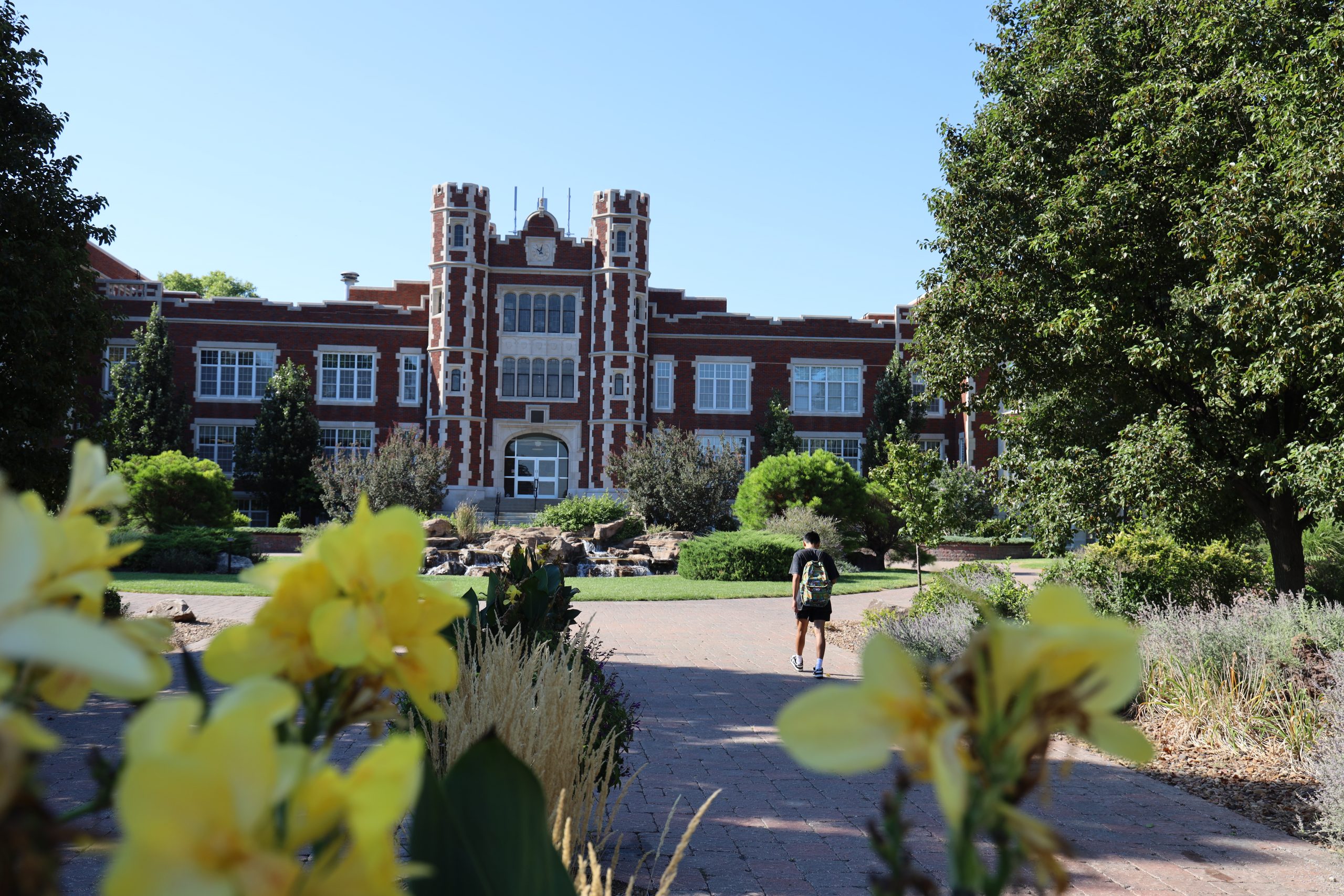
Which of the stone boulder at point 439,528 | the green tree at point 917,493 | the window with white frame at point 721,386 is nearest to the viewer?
the green tree at point 917,493

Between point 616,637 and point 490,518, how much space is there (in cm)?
2155

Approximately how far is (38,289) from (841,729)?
32.9 ft

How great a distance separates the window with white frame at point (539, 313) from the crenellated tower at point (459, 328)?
1168mm

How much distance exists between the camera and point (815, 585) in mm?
10008

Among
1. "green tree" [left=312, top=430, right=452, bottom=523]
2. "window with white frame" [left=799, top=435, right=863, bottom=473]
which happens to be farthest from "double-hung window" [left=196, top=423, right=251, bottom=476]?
"window with white frame" [left=799, top=435, right=863, bottom=473]

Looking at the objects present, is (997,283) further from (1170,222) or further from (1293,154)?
Answer: (1293,154)

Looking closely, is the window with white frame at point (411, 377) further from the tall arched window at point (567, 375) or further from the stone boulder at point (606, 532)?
the stone boulder at point (606, 532)

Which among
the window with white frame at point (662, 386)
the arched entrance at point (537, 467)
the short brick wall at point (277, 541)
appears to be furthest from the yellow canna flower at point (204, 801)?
the window with white frame at point (662, 386)

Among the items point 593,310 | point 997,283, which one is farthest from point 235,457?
point 997,283

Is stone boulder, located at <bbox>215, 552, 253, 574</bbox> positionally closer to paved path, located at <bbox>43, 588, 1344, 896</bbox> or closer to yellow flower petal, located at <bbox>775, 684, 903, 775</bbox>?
paved path, located at <bbox>43, 588, 1344, 896</bbox>

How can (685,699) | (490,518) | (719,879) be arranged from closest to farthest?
(719,879) → (685,699) → (490,518)

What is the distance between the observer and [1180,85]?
10492 mm

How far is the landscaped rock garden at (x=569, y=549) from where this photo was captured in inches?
878

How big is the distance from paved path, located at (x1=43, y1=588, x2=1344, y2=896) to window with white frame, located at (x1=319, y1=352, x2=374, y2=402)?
30.0 m
